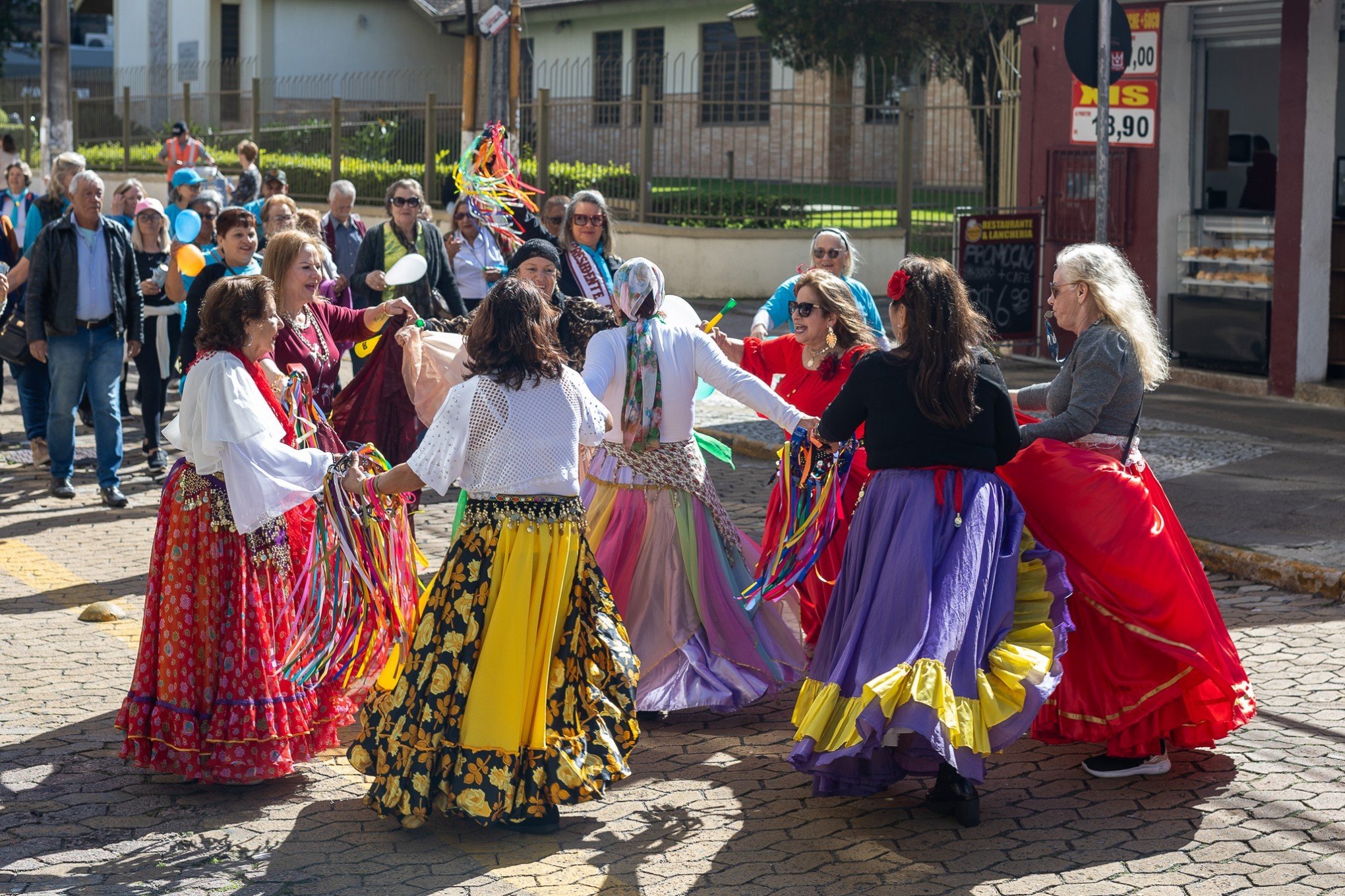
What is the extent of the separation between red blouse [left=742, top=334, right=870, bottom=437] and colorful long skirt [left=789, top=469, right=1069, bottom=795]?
115 cm

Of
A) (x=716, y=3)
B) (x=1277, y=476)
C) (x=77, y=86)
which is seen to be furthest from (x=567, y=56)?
(x=1277, y=476)

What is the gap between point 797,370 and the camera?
658 centimetres

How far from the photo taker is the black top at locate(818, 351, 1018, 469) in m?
5.00

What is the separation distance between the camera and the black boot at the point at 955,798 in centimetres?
498

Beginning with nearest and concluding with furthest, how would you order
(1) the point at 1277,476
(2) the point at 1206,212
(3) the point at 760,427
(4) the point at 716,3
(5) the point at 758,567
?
(5) the point at 758,567, (1) the point at 1277,476, (3) the point at 760,427, (2) the point at 1206,212, (4) the point at 716,3

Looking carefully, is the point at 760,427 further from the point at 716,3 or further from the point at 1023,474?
the point at 716,3

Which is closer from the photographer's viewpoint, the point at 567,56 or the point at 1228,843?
the point at 1228,843

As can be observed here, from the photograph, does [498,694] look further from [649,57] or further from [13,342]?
[649,57]

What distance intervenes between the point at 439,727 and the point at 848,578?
1401 mm

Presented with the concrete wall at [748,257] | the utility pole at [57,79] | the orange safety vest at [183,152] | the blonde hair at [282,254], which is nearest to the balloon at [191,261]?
the blonde hair at [282,254]

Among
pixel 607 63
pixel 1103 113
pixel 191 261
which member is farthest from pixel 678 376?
pixel 607 63

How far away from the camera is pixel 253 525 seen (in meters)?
5.23

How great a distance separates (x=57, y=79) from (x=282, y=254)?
636 inches

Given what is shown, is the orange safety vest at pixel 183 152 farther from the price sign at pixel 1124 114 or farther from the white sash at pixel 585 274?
the white sash at pixel 585 274
